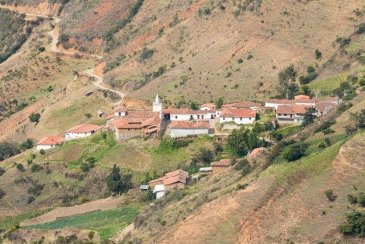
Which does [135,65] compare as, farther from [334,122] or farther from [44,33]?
[334,122]

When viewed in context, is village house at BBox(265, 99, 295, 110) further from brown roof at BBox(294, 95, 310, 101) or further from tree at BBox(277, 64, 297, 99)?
tree at BBox(277, 64, 297, 99)

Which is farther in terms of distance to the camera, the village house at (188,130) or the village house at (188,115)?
the village house at (188,115)

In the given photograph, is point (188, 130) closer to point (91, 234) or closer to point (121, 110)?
point (121, 110)

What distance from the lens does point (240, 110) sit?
84.9 meters

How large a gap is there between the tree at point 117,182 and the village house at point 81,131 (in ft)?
28.5

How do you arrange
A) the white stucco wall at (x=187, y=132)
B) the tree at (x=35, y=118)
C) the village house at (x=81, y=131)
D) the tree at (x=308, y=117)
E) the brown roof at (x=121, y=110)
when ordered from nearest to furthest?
the tree at (x=308, y=117), the white stucco wall at (x=187, y=132), the village house at (x=81, y=131), the brown roof at (x=121, y=110), the tree at (x=35, y=118)

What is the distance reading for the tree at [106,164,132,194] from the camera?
80.2 metres

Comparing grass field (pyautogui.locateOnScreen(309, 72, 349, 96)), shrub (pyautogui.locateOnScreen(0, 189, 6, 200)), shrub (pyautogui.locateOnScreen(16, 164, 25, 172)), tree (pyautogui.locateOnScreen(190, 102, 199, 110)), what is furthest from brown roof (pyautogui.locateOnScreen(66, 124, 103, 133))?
grass field (pyautogui.locateOnScreen(309, 72, 349, 96))

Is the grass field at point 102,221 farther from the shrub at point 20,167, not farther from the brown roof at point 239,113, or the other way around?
the shrub at point 20,167

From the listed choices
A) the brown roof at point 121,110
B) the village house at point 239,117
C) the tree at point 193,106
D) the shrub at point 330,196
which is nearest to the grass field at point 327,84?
the village house at point 239,117

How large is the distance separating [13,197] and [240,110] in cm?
1903

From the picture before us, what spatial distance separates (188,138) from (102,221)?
13.7m

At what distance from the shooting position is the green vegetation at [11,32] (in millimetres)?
133750

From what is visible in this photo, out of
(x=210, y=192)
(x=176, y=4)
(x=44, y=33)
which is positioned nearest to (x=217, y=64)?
(x=176, y=4)
